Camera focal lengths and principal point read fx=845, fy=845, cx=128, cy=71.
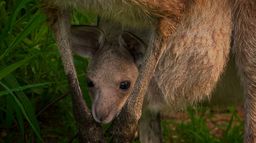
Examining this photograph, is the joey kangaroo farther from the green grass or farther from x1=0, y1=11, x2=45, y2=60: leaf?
the green grass

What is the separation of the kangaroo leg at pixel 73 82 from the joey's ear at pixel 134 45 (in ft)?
1.06

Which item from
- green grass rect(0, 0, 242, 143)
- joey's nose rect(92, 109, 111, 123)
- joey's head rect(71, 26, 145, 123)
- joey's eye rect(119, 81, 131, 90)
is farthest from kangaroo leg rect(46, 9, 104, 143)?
green grass rect(0, 0, 242, 143)

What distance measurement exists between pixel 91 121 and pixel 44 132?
1237 millimetres

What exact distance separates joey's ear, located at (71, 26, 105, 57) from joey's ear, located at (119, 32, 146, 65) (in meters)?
0.14

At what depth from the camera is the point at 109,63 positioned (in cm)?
448

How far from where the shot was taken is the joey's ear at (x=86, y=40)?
14.7 ft

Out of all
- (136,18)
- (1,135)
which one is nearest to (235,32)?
(136,18)

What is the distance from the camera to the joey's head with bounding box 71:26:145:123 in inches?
172

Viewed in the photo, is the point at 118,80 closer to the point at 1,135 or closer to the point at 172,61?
the point at 172,61

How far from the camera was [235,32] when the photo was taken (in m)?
4.46

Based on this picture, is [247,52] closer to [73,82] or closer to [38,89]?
[73,82]

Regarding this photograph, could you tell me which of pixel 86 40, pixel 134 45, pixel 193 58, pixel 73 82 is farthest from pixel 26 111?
pixel 193 58

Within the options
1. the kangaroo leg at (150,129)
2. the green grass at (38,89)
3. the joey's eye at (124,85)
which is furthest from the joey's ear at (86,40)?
the kangaroo leg at (150,129)

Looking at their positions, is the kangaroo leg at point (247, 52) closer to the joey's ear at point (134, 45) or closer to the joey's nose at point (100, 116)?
the joey's ear at point (134, 45)
